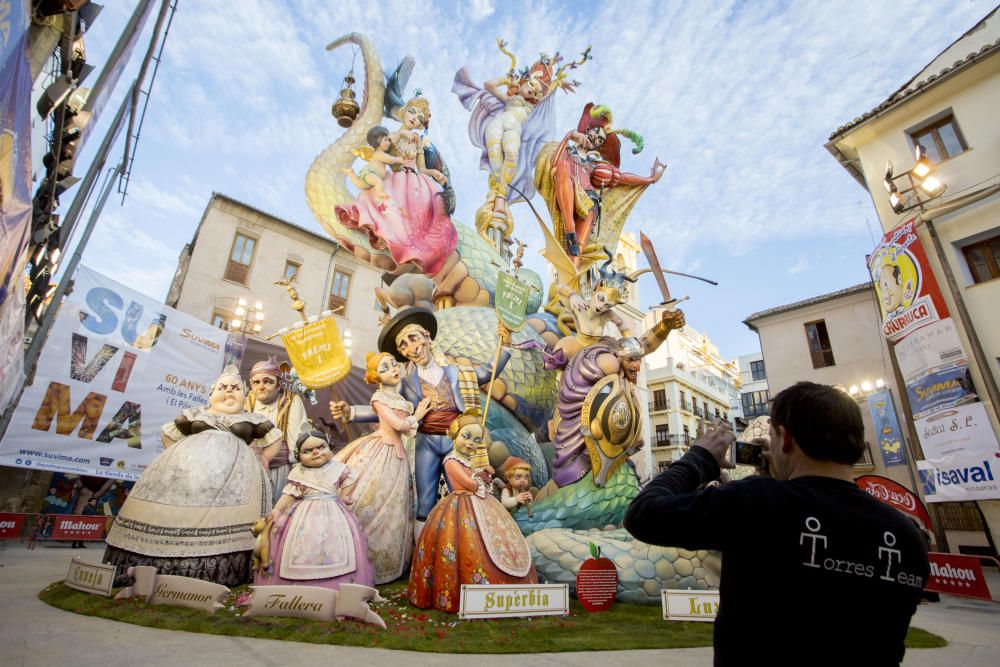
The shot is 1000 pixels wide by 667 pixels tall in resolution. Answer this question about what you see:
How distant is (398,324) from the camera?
17.0ft

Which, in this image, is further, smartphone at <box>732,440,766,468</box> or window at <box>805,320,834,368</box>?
window at <box>805,320,834,368</box>

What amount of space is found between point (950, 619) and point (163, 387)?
1227cm

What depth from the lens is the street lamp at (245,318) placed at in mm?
9797

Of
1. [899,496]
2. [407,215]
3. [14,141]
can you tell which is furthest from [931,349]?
[14,141]

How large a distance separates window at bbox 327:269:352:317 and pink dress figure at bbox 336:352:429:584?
13.5 m

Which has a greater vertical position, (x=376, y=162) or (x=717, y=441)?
(x=376, y=162)

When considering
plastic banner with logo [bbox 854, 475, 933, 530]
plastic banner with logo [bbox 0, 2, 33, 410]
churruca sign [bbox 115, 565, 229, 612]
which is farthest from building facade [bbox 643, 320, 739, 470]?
plastic banner with logo [bbox 0, 2, 33, 410]

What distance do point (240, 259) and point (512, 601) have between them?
15.4 meters

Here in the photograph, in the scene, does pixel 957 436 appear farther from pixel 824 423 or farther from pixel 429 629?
pixel 824 423

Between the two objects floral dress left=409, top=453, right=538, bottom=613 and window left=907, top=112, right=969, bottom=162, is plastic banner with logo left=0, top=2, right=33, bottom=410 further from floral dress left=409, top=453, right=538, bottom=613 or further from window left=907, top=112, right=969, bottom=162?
window left=907, top=112, right=969, bottom=162

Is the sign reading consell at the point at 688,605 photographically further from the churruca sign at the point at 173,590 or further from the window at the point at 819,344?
the window at the point at 819,344

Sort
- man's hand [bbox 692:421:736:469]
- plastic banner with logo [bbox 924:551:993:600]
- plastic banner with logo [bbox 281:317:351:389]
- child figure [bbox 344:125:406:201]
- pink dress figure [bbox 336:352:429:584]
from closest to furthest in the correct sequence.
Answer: man's hand [bbox 692:421:736:469], pink dress figure [bbox 336:352:429:584], plastic banner with logo [bbox 281:317:351:389], plastic banner with logo [bbox 924:551:993:600], child figure [bbox 344:125:406:201]

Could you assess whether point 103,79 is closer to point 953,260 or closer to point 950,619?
point 950,619

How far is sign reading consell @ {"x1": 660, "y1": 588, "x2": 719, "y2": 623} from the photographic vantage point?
137 inches
